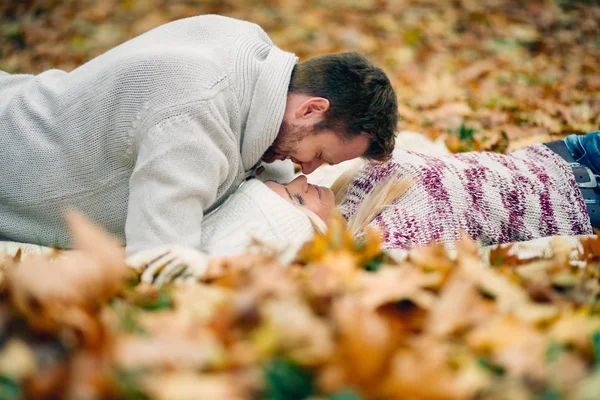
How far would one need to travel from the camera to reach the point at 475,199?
6.42 feet

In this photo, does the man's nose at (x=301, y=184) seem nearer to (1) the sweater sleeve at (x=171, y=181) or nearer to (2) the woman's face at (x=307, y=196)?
(2) the woman's face at (x=307, y=196)

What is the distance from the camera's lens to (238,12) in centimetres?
547

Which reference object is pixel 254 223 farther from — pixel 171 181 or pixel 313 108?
pixel 313 108

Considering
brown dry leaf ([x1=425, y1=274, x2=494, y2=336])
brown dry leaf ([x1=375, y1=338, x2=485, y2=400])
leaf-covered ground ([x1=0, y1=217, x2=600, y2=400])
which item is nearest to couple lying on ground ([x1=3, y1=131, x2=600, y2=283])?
leaf-covered ground ([x1=0, y1=217, x2=600, y2=400])

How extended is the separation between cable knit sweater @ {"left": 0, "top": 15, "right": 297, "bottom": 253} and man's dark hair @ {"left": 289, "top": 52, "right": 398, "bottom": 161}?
3.1 inches

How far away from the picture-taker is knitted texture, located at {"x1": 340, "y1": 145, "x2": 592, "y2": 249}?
6.16 ft

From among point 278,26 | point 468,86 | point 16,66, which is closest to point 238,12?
point 278,26

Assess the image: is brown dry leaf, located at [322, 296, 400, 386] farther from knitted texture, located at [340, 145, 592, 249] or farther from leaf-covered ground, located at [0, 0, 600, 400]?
knitted texture, located at [340, 145, 592, 249]

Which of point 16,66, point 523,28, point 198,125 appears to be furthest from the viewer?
point 523,28

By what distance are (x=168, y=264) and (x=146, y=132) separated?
19.5 inches

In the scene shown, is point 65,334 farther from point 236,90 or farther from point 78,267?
point 236,90

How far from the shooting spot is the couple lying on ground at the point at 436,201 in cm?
176

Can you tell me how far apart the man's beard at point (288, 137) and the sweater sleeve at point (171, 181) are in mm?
282

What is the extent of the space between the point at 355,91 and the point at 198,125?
56 cm
